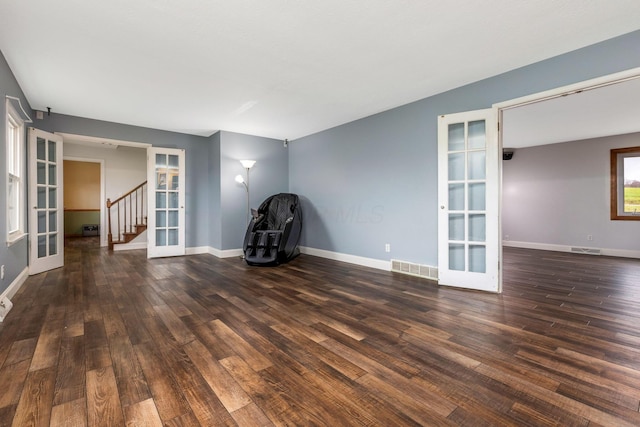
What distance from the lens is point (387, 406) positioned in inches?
52.8

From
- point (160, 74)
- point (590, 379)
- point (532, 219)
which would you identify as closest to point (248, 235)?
point (160, 74)

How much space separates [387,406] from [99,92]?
14.8ft

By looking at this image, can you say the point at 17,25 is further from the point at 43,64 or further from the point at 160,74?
the point at 160,74

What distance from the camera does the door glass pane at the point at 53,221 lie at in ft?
14.0

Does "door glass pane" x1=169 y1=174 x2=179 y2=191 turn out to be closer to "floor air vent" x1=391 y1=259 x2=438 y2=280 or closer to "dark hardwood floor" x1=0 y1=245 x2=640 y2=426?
"dark hardwood floor" x1=0 y1=245 x2=640 y2=426

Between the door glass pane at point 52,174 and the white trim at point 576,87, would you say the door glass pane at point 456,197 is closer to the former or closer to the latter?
the white trim at point 576,87

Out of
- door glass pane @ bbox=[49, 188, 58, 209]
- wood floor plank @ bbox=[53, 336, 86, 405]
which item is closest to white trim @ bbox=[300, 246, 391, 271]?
wood floor plank @ bbox=[53, 336, 86, 405]

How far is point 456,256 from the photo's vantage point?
11.0ft

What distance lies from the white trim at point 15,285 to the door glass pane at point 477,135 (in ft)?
16.6

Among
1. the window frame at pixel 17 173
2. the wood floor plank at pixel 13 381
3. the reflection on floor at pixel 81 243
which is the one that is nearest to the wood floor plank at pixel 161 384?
the wood floor plank at pixel 13 381

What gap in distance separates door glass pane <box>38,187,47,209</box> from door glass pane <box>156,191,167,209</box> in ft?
4.97

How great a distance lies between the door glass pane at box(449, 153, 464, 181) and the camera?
333 cm

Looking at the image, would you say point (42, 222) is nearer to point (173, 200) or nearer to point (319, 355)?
point (173, 200)

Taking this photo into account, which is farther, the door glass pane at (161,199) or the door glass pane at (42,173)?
the door glass pane at (161,199)
